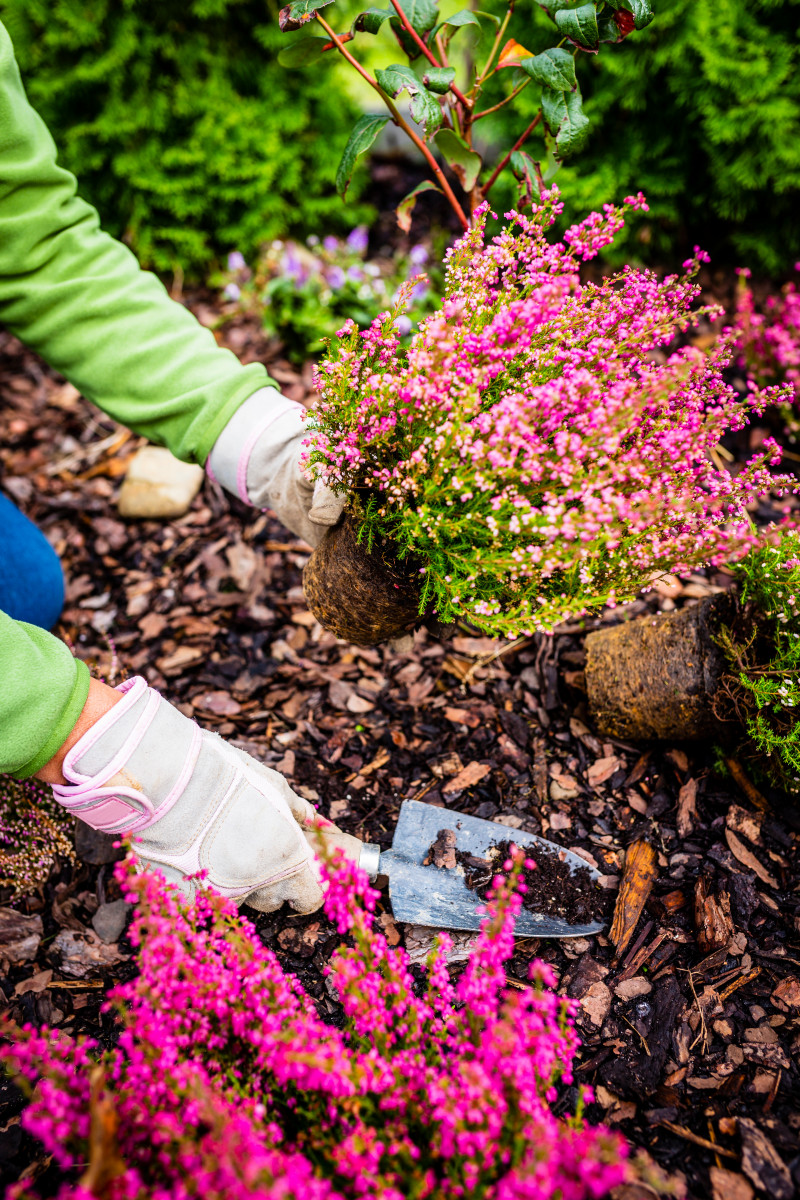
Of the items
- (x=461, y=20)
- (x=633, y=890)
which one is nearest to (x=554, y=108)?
(x=461, y=20)

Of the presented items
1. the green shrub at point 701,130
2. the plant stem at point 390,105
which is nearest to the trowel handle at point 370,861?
the plant stem at point 390,105

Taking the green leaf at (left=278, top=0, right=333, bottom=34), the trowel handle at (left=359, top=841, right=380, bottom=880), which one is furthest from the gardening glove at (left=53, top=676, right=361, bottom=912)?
the green leaf at (left=278, top=0, right=333, bottom=34)

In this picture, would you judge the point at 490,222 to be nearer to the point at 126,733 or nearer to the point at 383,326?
the point at 383,326

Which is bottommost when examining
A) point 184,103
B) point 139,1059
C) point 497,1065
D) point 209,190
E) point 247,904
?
point 247,904

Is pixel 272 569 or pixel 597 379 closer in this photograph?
pixel 597 379

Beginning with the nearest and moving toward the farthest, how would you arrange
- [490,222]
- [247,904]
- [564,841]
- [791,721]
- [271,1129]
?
[271,1129] → [791,721] → [247,904] → [564,841] → [490,222]

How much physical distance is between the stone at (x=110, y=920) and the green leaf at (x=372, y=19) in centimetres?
246

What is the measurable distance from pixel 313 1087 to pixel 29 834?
1.36m

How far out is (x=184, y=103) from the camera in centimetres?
359

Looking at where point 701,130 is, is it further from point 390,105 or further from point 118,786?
point 118,786

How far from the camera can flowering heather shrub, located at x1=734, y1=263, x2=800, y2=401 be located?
2949 millimetres

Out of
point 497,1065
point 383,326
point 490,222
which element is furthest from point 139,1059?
point 490,222

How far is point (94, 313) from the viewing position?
208cm

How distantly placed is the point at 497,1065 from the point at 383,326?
1.50 m
